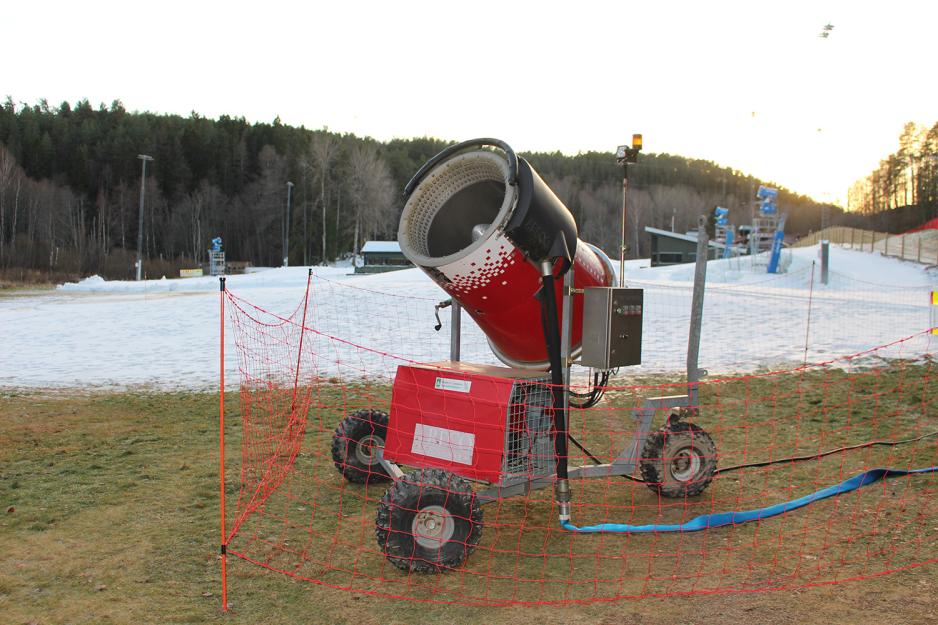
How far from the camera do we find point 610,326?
194 inches

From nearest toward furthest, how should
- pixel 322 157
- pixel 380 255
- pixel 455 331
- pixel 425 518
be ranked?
pixel 425 518, pixel 455 331, pixel 380 255, pixel 322 157

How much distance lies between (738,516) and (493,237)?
2755 mm

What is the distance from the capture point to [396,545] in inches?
165

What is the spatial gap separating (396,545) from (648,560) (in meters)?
1.61

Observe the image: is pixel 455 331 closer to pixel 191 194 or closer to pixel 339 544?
pixel 339 544

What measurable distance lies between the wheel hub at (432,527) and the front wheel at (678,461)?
1.96 metres

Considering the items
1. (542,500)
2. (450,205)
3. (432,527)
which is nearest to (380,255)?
(542,500)

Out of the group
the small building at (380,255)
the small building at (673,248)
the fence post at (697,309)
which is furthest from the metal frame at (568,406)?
the small building at (380,255)

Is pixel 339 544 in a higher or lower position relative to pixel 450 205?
lower

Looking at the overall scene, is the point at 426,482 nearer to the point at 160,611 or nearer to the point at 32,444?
the point at 160,611

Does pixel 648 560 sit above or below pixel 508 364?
below

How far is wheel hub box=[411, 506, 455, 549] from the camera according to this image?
4219 millimetres

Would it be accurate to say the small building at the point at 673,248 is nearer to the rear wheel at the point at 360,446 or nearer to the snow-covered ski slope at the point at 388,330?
the snow-covered ski slope at the point at 388,330

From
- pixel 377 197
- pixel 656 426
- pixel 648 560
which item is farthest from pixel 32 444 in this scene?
pixel 377 197
